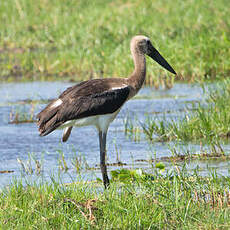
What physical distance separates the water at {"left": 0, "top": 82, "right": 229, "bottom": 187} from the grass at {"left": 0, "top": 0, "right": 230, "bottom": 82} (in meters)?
0.58

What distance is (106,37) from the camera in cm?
1465

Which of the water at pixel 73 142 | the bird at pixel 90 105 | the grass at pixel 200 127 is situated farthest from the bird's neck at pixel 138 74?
the grass at pixel 200 127

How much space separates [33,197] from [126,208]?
0.77 metres

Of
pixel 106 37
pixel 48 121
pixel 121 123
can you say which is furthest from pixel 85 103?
pixel 106 37

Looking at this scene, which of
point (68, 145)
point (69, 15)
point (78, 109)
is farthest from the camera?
point (69, 15)

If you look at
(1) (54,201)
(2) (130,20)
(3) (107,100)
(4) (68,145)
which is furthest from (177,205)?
(2) (130,20)

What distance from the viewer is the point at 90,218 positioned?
4.80 metres

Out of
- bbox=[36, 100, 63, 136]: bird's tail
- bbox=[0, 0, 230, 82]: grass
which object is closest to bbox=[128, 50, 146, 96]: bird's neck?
bbox=[36, 100, 63, 136]: bird's tail

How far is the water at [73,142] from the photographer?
7.07m

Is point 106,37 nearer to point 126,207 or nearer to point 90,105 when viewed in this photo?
point 90,105

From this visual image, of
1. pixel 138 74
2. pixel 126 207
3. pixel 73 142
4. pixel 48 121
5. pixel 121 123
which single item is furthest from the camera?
pixel 121 123

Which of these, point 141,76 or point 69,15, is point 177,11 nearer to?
point 69,15

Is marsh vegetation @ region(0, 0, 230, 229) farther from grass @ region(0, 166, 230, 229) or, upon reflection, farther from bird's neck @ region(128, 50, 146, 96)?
bird's neck @ region(128, 50, 146, 96)

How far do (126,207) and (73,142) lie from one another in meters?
3.78
